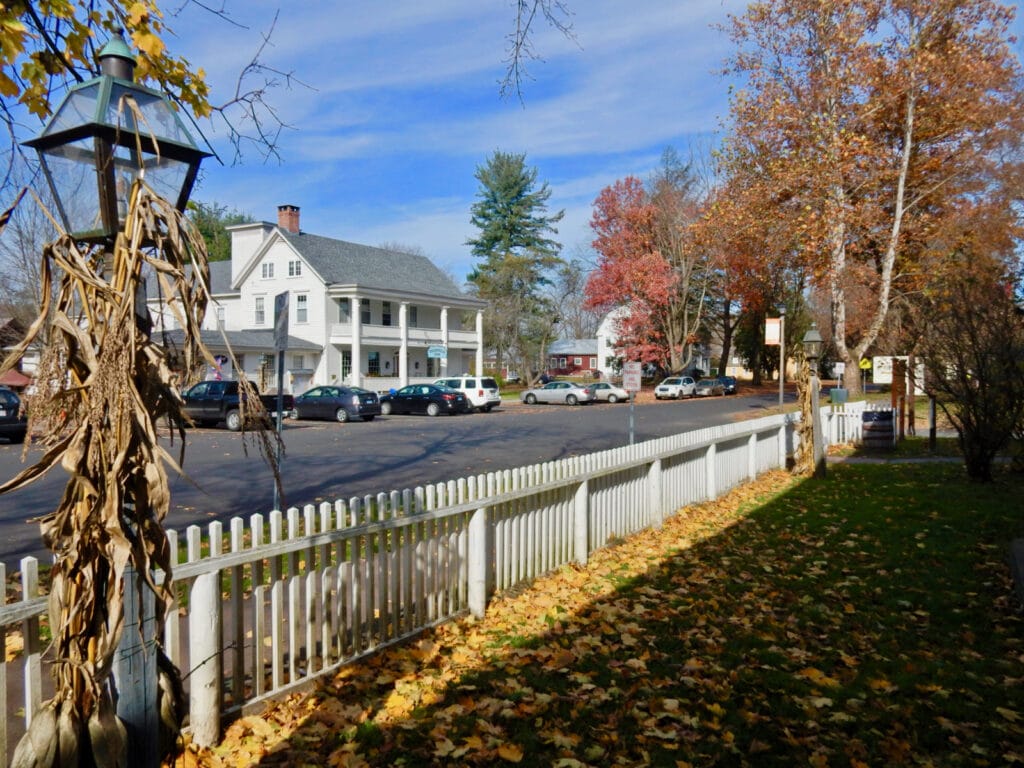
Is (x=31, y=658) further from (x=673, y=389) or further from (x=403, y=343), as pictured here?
(x=673, y=389)

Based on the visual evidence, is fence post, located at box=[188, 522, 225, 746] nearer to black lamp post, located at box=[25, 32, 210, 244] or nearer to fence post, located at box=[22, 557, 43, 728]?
fence post, located at box=[22, 557, 43, 728]

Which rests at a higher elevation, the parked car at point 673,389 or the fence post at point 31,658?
the parked car at point 673,389

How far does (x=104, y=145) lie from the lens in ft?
8.64

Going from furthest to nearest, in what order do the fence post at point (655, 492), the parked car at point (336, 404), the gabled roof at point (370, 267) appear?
the gabled roof at point (370, 267)
the parked car at point (336, 404)
the fence post at point (655, 492)

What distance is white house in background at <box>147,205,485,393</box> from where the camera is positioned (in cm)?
4128

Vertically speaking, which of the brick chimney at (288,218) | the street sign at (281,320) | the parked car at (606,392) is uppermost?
the brick chimney at (288,218)

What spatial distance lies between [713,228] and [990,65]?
10325 millimetres

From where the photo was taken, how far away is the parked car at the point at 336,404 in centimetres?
2961

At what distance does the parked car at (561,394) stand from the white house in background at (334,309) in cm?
582

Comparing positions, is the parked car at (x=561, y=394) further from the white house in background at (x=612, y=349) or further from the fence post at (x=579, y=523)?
the fence post at (x=579, y=523)

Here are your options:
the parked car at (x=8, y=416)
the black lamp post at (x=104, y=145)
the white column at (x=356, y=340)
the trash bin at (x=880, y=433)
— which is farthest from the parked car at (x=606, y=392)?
the black lamp post at (x=104, y=145)

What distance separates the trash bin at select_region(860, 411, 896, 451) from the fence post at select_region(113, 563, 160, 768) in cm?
1726

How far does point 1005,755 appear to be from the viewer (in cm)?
375

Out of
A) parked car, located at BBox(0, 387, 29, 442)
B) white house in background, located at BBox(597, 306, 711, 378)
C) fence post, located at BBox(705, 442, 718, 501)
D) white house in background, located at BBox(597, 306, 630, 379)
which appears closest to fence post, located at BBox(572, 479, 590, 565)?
fence post, located at BBox(705, 442, 718, 501)
